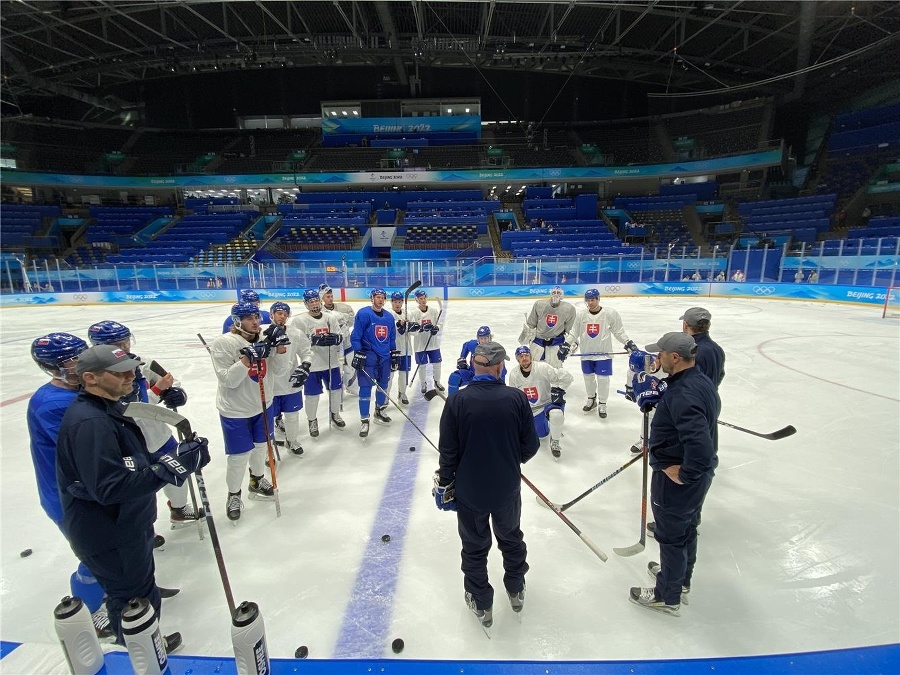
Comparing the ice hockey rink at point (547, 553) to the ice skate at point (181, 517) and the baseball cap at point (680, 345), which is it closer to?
the ice skate at point (181, 517)

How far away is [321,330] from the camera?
198 inches

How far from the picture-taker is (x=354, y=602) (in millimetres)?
2590

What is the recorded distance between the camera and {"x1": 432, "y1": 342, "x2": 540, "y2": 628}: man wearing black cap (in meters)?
2.19

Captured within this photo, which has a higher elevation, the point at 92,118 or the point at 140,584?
the point at 92,118

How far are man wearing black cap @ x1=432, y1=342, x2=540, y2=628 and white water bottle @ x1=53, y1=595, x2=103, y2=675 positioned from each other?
1.53 m

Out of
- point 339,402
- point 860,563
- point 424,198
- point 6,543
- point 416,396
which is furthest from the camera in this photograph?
point 424,198

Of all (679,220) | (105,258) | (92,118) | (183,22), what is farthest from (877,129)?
(92,118)

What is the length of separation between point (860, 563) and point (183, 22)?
102 ft

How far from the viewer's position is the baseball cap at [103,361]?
1788mm

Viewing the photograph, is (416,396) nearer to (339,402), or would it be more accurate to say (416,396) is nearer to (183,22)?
(339,402)

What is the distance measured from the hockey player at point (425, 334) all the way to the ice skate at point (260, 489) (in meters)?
2.79

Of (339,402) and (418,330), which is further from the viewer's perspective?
(418,330)

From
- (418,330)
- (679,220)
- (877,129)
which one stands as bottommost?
Result: (418,330)

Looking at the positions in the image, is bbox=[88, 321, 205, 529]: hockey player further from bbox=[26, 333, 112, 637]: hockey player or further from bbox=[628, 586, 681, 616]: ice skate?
A: bbox=[628, 586, 681, 616]: ice skate
